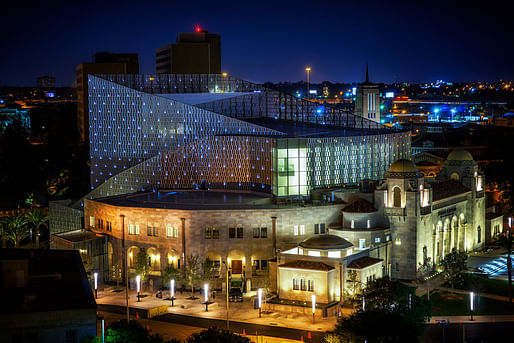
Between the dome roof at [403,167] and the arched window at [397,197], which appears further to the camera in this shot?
the arched window at [397,197]

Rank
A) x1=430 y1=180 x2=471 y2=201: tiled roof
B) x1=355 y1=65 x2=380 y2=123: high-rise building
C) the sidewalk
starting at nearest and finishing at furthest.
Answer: the sidewalk
x1=430 y1=180 x2=471 y2=201: tiled roof
x1=355 y1=65 x2=380 y2=123: high-rise building

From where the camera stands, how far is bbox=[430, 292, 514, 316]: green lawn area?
244 ft

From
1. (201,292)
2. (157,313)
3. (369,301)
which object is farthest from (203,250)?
(369,301)

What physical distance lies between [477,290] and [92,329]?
45.3 metres

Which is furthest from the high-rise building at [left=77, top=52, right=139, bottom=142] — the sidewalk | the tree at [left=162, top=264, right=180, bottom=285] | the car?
the car

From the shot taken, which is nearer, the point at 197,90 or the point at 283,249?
the point at 283,249

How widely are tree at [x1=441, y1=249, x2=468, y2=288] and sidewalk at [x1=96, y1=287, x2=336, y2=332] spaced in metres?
17.6

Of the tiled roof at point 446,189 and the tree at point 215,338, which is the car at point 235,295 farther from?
the tiled roof at point 446,189

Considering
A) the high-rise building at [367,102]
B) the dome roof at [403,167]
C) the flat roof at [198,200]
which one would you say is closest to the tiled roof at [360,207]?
the dome roof at [403,167]

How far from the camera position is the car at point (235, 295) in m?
78.5

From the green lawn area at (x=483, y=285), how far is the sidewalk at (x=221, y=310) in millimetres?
16790

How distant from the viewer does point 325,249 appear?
79.5 m

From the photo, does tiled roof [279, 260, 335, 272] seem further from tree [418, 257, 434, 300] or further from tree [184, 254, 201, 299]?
tree [418, 257, 434, 300]

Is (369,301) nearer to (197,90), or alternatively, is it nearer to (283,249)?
(283,249)
